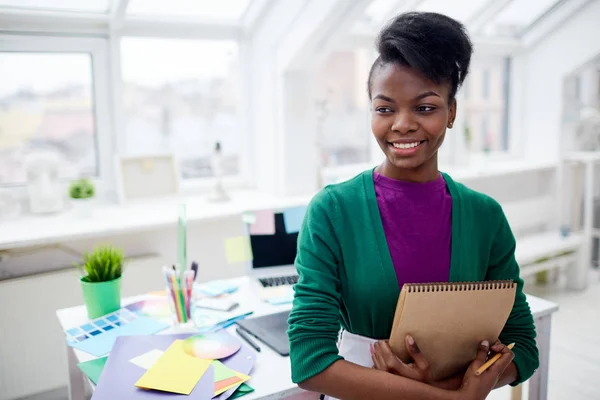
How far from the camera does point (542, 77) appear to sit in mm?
4367

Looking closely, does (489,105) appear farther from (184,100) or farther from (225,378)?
(225,378)

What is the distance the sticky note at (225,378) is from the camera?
1.30 metres

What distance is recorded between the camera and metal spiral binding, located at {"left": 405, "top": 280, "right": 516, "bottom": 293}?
0.96 metres

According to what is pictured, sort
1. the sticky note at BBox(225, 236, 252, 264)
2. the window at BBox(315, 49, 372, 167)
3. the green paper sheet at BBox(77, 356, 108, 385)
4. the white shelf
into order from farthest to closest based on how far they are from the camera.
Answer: the white shelf
the window at BBox(315, 49, 372, 167)
the sticky note at BBox(225, 236, 252, 264)
the green paper sheet at BBox(77, 356, 108, 385)

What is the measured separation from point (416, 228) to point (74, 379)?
124 cm

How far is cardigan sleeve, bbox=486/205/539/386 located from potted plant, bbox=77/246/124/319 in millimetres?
1178

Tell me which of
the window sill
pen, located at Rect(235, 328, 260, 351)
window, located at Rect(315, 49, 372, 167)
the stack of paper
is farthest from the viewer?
window, located at Rect(315, 49, 372, 167)

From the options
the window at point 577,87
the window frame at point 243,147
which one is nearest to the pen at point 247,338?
the window frame at point 243,147

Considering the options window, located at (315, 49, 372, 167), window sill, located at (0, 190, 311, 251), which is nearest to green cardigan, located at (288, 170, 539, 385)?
window sill, located at (0, 190, 311, 251)

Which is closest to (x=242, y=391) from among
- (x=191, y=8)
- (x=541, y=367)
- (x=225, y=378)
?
(x=225, y=378)

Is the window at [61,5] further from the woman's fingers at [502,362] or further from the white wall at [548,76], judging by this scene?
the white wall at [548,76]

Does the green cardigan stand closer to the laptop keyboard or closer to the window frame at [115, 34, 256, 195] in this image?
the laptop keyboard

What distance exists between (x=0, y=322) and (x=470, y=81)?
11.5 feet

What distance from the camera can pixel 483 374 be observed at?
1023 mm
